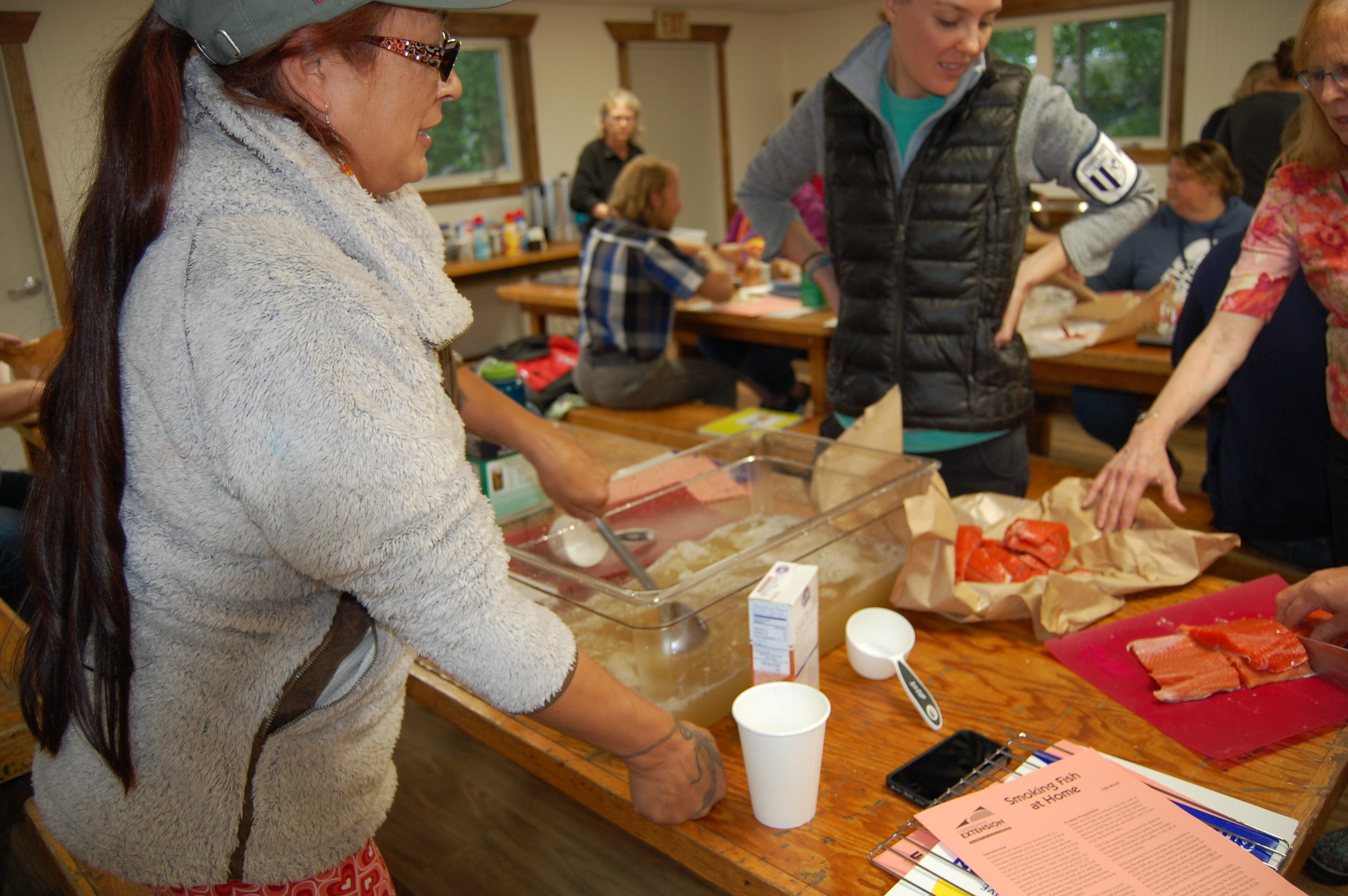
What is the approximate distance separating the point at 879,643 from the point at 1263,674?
0.46 m

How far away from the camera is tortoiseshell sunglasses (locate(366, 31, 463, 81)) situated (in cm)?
79

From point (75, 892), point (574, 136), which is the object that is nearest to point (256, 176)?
point (75, 892)

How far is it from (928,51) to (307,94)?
1241mm

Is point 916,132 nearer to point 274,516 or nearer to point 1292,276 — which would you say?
point 1292,276

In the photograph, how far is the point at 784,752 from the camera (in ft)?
3.15

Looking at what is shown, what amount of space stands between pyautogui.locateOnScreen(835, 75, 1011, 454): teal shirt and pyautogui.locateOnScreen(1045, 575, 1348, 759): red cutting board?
2.05 feet

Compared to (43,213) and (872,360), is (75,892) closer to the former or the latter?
(872,360)

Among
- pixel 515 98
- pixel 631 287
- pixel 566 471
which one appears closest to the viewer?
pixel 566 471

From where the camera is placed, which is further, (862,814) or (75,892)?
(75,892)

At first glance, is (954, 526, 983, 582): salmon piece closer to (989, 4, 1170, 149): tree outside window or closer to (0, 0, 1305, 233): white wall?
(0, 0, 1305, 233): white wall

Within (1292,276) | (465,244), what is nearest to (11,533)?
(1292,276)

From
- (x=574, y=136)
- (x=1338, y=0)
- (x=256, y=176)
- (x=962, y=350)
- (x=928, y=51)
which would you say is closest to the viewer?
(x=256, y=176)

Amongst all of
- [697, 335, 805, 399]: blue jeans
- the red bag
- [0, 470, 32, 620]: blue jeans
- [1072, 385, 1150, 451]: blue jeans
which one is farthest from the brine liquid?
[697, 335, 805, 399]: blue jeans

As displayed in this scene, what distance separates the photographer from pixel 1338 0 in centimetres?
127
